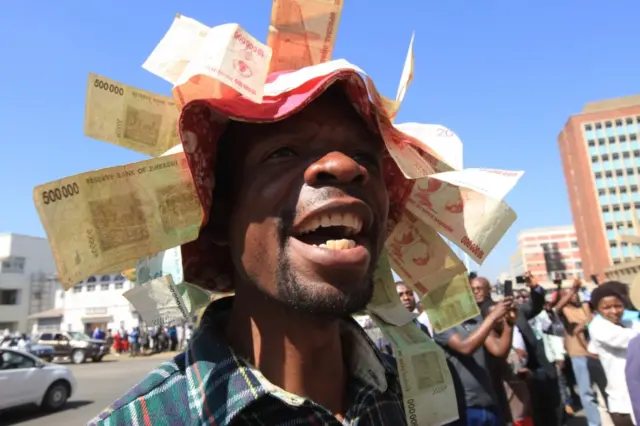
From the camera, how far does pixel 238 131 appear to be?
1417 millimetres

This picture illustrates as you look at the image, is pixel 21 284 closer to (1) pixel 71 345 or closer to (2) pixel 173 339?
(2) pixel 173 339

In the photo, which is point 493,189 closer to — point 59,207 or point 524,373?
point 59,207

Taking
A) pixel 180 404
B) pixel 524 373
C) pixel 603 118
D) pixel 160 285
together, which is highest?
pixel 603 118

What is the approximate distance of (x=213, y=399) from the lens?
1.19 meters

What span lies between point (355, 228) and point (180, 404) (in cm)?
64

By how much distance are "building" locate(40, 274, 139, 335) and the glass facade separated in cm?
7751

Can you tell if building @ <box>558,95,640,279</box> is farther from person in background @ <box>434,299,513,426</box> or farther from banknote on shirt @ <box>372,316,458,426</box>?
banknote on shirt @ <box>372,316,458,426</box>

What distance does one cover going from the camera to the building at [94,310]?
40.5 meters

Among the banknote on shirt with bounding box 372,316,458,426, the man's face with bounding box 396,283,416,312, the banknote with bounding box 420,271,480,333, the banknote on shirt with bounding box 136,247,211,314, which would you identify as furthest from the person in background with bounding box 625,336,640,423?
the banknote on shirt with bounding box 136,247,211,314

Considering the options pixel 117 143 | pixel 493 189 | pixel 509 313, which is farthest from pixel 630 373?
pixel 117 143

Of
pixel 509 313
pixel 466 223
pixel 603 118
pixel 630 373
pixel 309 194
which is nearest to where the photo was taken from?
pixel 309 194

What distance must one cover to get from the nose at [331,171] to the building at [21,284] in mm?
51752

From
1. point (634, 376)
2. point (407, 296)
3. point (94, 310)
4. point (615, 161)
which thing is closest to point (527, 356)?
point (407, 296)

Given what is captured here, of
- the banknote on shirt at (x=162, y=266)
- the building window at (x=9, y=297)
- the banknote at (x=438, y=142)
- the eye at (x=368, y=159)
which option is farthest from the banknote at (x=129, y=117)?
the building window at (x=9, y=297)
